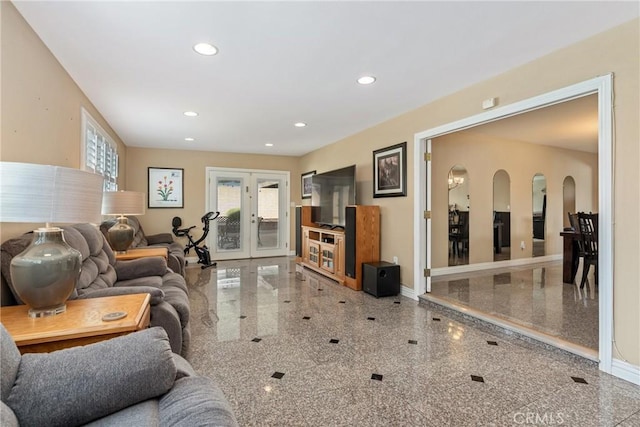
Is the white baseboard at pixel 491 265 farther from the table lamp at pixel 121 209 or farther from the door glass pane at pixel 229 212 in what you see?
the table lamp at pixel 121 209

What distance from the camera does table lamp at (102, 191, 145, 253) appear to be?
3.56m

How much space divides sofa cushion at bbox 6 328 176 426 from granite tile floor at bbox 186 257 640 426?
84 centimetres

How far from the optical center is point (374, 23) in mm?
2203

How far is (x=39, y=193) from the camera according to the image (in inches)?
52.6

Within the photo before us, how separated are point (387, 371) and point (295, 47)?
100 inches

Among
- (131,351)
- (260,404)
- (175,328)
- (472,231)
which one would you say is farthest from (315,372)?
(472,231)

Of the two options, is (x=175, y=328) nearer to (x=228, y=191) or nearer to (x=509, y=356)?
(x=509, y=356)

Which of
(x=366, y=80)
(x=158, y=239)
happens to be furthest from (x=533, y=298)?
(x=158, y=239)

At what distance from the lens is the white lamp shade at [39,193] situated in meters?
1.31

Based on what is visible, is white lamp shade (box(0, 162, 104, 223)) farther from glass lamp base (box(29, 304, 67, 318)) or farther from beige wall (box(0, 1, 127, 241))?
beige wall (box(0, 1, 127, 241))

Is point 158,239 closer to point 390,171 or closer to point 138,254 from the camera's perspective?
point 138,254

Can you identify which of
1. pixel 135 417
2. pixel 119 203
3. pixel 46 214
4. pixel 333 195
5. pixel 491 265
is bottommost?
pixel 491 265

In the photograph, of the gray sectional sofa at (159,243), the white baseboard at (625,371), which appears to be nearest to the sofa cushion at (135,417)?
the white baseboard at (625,371)

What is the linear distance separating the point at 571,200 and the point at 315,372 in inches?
289
